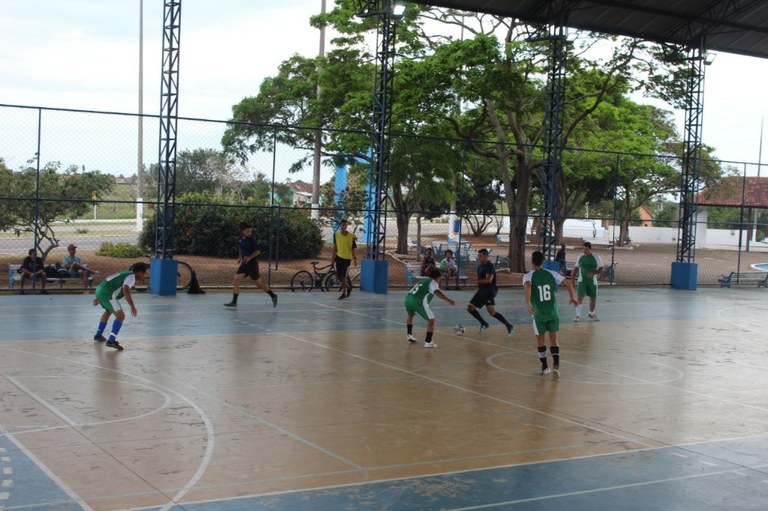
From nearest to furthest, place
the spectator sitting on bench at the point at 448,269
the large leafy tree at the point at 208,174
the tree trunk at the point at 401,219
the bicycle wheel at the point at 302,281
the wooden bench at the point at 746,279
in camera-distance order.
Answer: the bicycle wheel at the point at 302,281 < the spectator sitting on bench at the point at 448,269 < the wooden bench at the point at 746,279 < the large leafy tree at the point at 208,174 < the tree trunk at the point at 401,219

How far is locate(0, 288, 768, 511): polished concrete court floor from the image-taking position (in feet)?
23.6

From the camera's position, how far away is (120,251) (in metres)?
32.3

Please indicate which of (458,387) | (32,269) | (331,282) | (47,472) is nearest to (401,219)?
(331,282)

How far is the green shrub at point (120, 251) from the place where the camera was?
32.2 meters

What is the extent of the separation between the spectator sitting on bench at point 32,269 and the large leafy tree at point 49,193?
1716mm

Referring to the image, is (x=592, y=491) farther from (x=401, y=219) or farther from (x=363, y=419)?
(x=401, y=219)

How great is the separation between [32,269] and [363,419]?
14140 mm

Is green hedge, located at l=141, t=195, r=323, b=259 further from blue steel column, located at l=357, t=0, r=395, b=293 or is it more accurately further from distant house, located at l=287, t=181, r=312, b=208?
blue steel column, located at l=357, t=0, r=395, b=293

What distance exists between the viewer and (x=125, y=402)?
9953mm

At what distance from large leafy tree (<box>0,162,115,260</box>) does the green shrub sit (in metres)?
4.73

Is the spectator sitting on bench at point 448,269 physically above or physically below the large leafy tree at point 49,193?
below

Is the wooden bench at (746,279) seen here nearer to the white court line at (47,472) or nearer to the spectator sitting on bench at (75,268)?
the spectator sitting on bench at (75,268)

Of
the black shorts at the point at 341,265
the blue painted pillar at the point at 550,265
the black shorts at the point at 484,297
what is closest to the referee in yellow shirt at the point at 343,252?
the black shorts at the point at 341,265

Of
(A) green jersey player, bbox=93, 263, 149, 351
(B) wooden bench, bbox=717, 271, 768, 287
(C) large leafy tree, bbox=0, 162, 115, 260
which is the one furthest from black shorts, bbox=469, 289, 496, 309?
(B) wooden bench, bbox=717, 271, 768, 287
